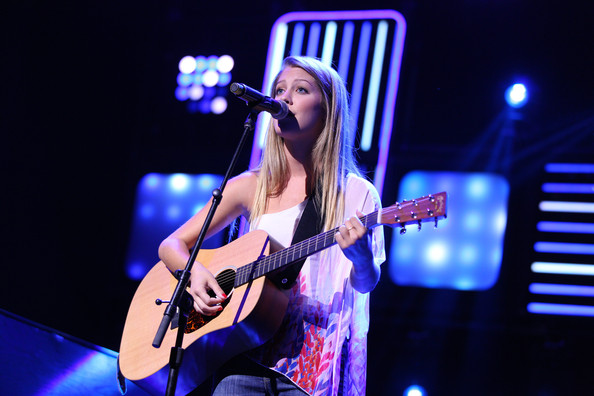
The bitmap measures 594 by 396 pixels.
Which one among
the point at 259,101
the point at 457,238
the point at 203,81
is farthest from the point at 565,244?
the point at 203,81

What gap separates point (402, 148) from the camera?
3922 mm

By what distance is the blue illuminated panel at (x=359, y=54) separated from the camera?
3830 mm

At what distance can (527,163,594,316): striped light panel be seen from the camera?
11.7 feet

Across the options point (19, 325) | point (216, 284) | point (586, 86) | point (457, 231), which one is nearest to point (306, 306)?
point (216, 284)

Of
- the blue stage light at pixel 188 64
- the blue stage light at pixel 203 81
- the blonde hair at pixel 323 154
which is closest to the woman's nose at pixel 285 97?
the blonde hair at pixel 323 154

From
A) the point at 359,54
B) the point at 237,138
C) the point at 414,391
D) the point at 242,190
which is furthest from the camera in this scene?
the point at 237,138

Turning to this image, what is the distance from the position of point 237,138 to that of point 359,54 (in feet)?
3.64

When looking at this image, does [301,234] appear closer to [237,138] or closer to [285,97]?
[285,97]

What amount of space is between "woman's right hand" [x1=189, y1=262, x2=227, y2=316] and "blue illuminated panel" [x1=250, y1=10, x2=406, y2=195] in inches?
65.7

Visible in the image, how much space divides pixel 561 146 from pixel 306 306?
249cm

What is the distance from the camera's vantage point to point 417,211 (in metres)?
1.86

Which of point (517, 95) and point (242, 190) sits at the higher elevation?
point (517, 95)

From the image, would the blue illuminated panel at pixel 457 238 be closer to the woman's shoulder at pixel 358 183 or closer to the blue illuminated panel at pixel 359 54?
the blue illuminated panel at pixel 359 54

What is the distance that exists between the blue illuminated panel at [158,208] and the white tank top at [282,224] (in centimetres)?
209
